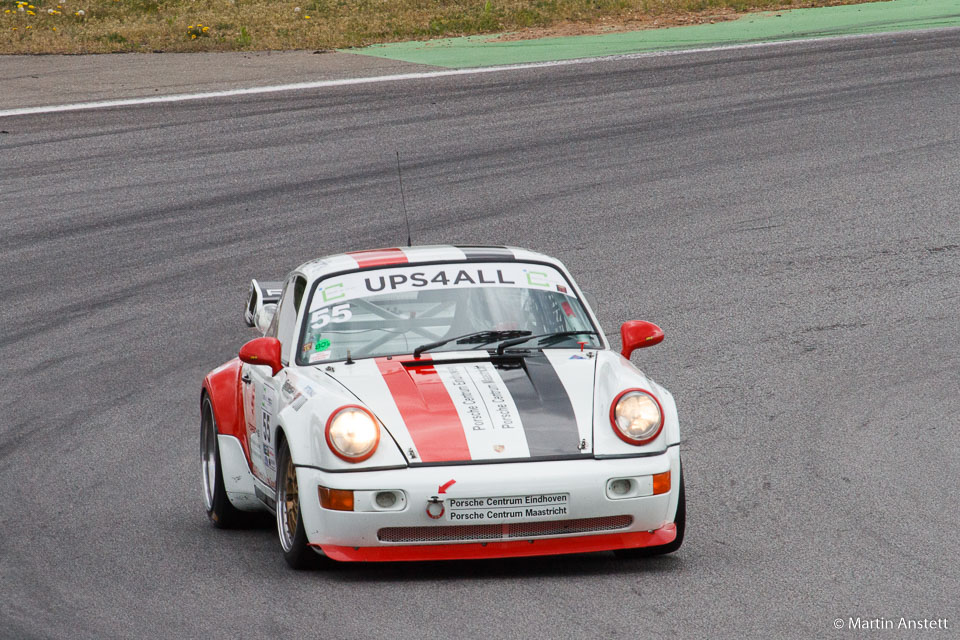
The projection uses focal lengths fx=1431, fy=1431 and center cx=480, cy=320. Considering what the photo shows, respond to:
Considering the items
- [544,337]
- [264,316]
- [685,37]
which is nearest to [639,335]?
[544,337]

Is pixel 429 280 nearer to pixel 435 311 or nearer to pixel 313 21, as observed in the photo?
pixel 435 311

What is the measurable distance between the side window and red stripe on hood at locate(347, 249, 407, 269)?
30 centimetres

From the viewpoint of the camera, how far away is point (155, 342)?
11883 mm

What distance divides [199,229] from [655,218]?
4775 millimetres

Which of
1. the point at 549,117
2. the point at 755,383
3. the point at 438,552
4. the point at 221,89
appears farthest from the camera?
the point at 221,89

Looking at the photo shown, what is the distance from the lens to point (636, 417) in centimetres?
584

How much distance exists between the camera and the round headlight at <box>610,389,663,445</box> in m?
5.80

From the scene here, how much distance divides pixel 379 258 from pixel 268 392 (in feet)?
2.99

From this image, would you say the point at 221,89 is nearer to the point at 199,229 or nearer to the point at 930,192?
the point at 199,229

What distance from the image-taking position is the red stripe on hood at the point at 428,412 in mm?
5645

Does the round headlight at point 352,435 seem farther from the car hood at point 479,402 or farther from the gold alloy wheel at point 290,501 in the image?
the gold alloy wheel at point 290,501

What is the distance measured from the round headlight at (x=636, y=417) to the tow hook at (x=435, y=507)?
2.62 feet

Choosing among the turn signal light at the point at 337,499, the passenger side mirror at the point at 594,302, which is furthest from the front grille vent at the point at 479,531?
the passenger side mirror at the point at 594,302

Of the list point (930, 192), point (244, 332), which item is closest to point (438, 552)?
point (244, 332)
